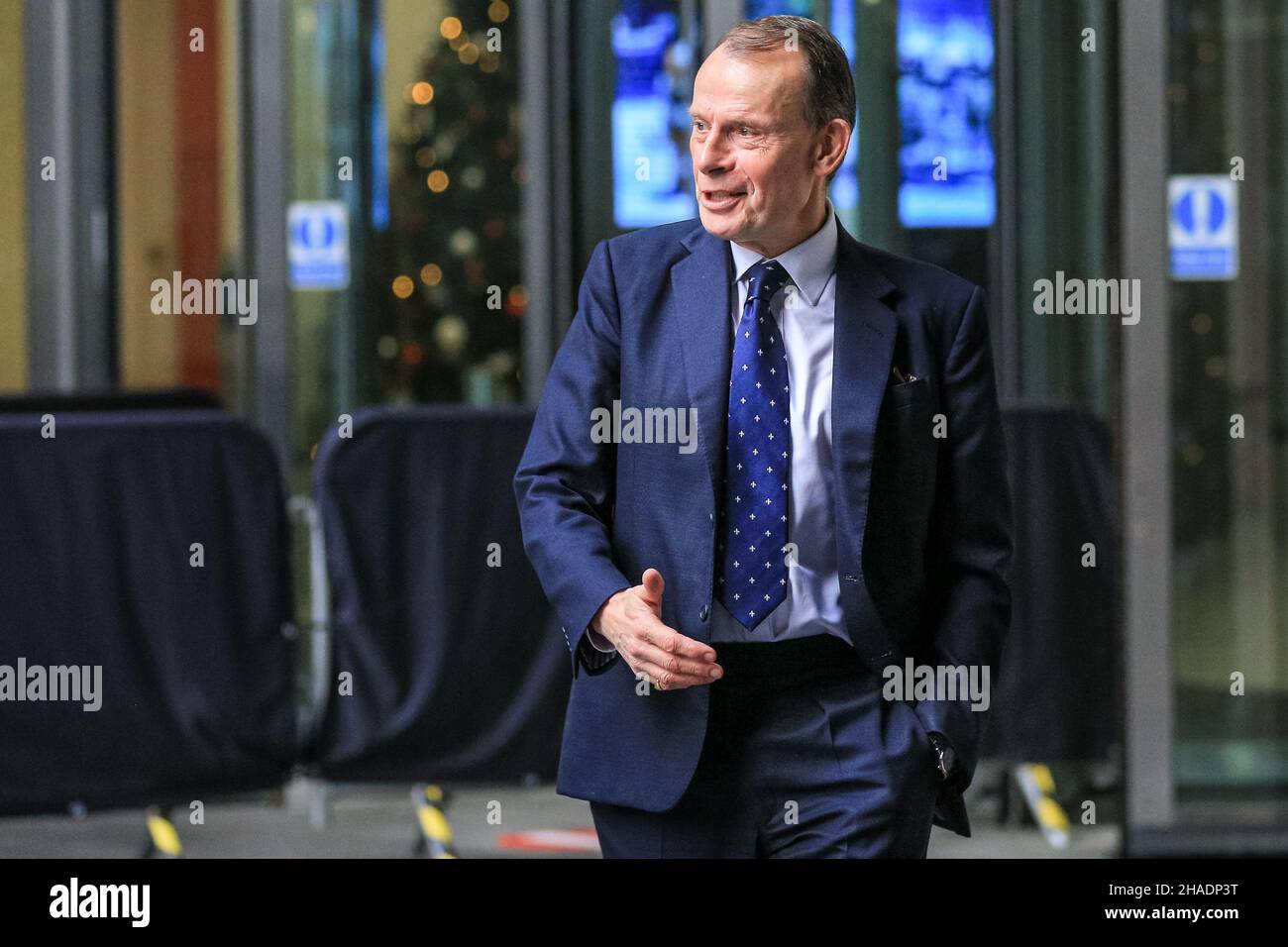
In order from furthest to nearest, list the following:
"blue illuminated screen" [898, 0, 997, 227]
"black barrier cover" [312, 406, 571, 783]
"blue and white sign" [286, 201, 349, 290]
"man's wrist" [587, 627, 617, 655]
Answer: "blue and white sign" [286, 201, 349, 290], "blue illuminated screen" [898, 0, 997, 227], "black barrier cover" [312, 406, 571, 783], "man's wrist" [587, 627, 617, 655]

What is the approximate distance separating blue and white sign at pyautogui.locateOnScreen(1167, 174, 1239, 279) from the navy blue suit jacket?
367 centimetres

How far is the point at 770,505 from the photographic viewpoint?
216 cm

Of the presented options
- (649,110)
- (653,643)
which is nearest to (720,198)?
(653,643)

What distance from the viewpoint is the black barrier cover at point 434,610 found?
514 centimetres

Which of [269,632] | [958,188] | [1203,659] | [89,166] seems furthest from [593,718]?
[89,166]

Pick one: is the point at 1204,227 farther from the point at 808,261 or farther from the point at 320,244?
the point at 808,261

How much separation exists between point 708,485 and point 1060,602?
3625mm

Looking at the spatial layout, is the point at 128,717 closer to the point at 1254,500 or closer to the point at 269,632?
the point at 269,632

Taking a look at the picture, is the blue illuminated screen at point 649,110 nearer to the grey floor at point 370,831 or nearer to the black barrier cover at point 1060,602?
the black barrier cover at point 1060,602

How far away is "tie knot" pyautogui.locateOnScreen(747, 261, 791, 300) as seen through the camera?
226cm

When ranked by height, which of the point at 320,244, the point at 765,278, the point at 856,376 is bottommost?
the point at 856,376

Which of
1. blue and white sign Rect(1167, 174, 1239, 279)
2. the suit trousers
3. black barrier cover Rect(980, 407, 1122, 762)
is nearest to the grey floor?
black barrier cover Rect(980, 407, 1122, 762)

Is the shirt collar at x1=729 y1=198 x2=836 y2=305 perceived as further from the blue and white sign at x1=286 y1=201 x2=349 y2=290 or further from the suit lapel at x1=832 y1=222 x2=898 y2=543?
the blue and white sign at x1=286 y1=201 x2=349 y2=290

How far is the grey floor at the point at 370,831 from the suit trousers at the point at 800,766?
3.14 metres
